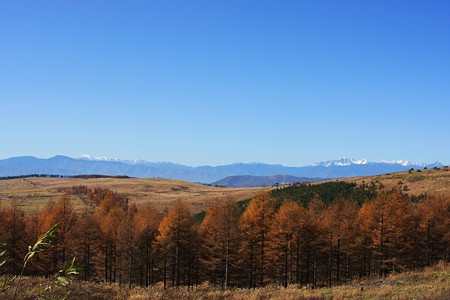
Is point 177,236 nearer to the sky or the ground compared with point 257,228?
nearer to the ground

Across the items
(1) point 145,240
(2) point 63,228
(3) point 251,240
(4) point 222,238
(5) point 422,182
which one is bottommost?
(1) point 145,240

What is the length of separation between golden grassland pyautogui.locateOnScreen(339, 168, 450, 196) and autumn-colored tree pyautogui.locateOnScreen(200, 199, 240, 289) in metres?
60.0

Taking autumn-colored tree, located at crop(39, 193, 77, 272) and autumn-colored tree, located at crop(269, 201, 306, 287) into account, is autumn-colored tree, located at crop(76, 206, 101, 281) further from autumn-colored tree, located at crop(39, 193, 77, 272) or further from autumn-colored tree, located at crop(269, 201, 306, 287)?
autumn-colored tree, located at crop(269, 201, 306, 287)

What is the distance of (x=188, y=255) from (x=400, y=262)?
1305 inches

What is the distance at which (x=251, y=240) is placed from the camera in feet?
168

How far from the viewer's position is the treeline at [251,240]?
50875 mm

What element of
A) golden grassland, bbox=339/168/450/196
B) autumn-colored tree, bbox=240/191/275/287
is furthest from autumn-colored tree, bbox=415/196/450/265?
golden grassland, bbox=339/168/450/196

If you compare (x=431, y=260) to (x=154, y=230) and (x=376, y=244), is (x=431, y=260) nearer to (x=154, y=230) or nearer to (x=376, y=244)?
(x=376, y=244)

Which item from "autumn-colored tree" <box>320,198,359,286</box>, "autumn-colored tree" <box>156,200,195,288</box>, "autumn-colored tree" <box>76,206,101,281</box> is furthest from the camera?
"autumn-colored tree" <box>76,206,101,281</box>

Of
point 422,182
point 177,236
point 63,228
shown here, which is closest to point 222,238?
point 177,236

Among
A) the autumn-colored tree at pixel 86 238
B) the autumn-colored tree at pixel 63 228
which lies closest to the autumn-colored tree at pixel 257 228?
the autumn-colored tree at pixel 86 238

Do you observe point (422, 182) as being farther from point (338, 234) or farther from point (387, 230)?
point (338, 234)

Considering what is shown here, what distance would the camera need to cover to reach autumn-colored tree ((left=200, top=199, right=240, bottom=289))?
50500 millimetres

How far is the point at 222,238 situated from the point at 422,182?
7662 centimetres
